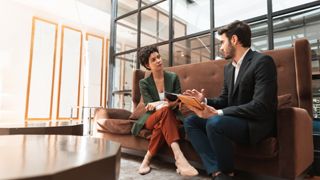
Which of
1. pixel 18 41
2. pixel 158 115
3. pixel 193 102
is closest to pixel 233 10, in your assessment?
pixel 158 115

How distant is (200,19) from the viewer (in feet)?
9.75

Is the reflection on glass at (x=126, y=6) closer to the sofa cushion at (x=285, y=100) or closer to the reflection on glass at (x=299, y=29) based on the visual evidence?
the reflection on glass at (x=299, y=29)

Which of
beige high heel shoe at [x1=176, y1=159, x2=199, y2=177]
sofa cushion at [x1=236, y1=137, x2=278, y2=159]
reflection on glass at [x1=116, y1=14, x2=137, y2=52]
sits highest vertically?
reflection on glass at [x1=116, y1=14, x2=137, y2=52]

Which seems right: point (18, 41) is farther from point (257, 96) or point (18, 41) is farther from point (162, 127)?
point (257, 96)

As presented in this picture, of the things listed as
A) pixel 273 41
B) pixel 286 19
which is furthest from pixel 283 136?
pixel 286 19

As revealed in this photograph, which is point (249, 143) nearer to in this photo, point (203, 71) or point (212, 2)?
point (203, 71)

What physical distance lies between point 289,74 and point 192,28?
164cm

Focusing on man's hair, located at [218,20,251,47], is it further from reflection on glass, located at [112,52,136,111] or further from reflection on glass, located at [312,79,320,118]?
reflection on glass, located at [112,52,136,111]

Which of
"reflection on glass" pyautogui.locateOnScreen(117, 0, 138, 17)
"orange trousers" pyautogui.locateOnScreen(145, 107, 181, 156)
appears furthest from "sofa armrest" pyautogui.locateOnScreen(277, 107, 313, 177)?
"reflection on glass" pyautogui.locateOnScreen(117, 0, 138, 17)

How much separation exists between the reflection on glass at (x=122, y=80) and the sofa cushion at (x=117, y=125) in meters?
1.76

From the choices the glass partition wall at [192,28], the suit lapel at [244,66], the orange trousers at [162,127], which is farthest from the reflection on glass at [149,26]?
the suit lapel at [244,66]

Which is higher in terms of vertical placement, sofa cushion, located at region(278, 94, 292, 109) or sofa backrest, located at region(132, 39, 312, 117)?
sofa backrest, located at region(132, 39, 312, 117)

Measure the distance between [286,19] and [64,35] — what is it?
17.2 feet

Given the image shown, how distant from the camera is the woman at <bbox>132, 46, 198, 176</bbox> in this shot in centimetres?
156
